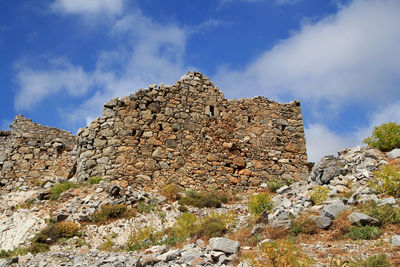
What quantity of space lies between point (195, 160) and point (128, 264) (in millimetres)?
8271

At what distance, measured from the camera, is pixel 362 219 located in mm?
8234

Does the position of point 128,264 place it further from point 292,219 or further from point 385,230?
point 385,230

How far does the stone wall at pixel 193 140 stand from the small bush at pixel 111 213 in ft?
8.48

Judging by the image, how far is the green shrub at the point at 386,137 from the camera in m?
13.5

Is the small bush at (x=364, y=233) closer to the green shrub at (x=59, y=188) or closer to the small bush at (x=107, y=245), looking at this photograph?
the small bush at (x=107, y=245)

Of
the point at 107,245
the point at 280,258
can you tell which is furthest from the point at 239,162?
the point at 280,258

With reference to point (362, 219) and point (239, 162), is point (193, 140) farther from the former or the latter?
point (362, 219)

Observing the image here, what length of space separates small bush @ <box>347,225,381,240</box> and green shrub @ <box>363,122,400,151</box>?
6.68 metres

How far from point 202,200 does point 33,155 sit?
10.8 meters

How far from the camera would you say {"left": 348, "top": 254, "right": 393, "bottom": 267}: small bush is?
6.18m

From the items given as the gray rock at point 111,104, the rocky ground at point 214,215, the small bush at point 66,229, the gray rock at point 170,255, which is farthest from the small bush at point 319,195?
the gray rock at point 111,104

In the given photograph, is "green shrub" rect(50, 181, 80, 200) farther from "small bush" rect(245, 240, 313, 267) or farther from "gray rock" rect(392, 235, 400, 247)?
"gray rock" rect(392, 235, 400, 247)

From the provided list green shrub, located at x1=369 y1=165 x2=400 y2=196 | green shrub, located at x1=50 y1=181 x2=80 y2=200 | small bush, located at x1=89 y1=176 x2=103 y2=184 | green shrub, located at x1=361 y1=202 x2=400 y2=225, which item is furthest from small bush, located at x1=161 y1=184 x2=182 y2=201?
green shrub, located at x1=361 y1=202 x2=400 y2=225

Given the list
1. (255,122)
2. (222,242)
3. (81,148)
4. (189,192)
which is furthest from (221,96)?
(222,242)
